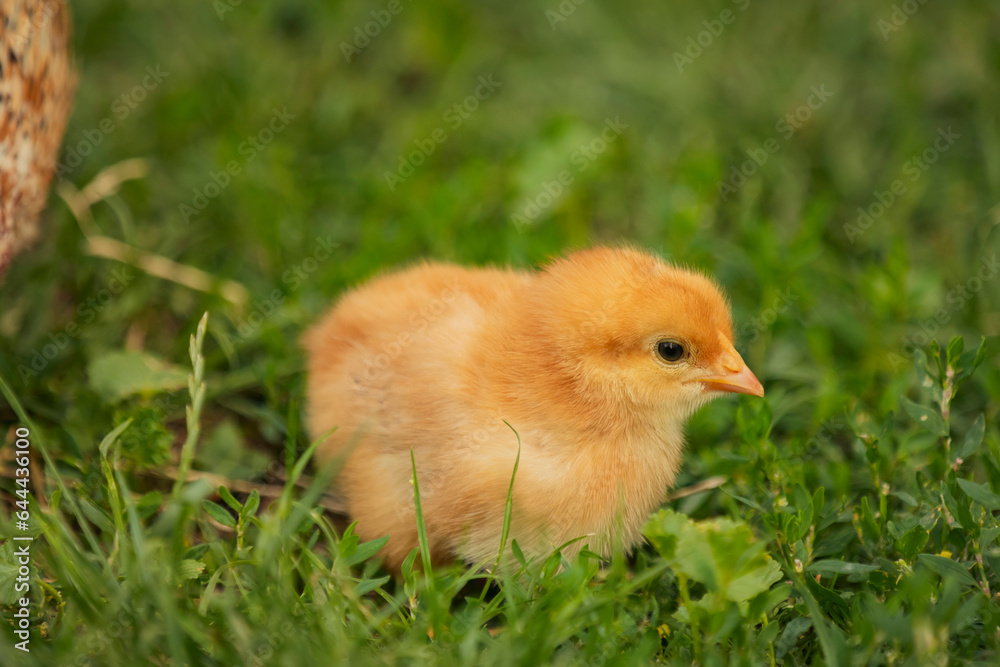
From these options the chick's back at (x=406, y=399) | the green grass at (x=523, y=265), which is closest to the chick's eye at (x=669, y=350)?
the green grass at (x=523, y=265)

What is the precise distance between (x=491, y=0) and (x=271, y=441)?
3.07 m

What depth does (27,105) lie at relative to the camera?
2.46 meters

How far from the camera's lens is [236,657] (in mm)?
1928

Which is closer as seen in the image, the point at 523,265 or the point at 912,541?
the point at 912,541

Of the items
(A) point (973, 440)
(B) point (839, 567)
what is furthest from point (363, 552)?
(A) point (973, 440)

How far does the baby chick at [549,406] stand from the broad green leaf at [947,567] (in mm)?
584

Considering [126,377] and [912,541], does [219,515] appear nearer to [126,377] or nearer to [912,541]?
[126,377]

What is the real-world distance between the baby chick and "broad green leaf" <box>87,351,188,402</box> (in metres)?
0.74

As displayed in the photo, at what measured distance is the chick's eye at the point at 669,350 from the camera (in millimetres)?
2326

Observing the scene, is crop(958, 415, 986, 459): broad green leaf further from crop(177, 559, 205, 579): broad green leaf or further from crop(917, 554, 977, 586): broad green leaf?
crop(177, 559, 205, 579): broad green leaf

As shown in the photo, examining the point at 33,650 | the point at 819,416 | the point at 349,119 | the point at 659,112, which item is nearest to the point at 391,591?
the point at 33,650

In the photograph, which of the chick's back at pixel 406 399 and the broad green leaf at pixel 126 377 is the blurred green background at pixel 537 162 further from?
the chick's back at pixel 406 399

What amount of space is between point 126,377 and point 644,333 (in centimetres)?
170

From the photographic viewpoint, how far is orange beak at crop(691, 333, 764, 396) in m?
2.36
